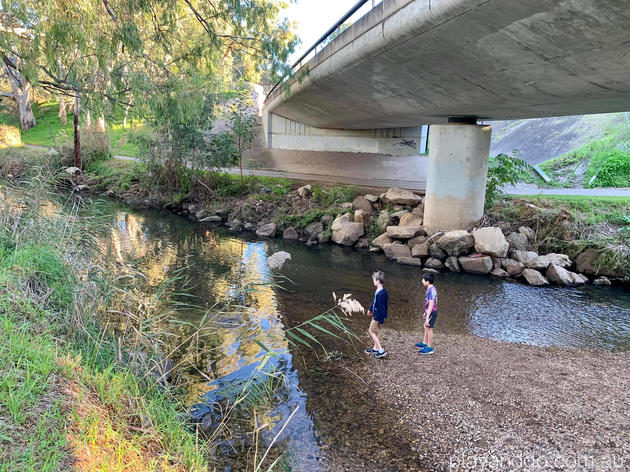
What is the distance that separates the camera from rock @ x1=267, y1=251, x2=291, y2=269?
12422 millimetres

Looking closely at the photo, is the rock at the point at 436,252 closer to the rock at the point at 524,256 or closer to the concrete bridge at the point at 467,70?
the concrete bridge at the point at 467,70

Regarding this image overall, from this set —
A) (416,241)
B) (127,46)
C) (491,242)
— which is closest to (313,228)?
(416,241)

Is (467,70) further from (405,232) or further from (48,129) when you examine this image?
(48,129)

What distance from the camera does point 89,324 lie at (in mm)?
5418

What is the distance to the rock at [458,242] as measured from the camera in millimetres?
12352

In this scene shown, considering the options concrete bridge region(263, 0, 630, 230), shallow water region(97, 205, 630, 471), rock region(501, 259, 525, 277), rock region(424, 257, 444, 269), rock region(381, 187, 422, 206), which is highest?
concrete bridge region(263, 0, 630, 230)

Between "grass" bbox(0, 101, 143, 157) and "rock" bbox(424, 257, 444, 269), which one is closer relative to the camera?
"rock" bbox(424, 257, 444, 269)

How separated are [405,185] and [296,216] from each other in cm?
516

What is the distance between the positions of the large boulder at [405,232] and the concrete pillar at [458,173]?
504 mm

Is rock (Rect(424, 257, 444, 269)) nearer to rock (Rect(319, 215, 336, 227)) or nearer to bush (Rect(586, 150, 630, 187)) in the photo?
rock (Rect(319, 215, 336, 227))

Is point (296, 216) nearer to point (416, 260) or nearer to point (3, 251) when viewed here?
point (416, 260)

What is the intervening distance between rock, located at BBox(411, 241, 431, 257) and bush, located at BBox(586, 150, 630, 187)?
8562 millimetres

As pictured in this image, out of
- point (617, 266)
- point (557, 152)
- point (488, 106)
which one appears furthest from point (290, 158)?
point (617, 266)

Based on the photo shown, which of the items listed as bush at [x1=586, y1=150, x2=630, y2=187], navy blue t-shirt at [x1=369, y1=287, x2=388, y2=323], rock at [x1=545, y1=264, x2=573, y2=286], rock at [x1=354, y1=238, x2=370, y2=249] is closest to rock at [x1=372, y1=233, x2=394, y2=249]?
rock at [x1=354, y1=238, x2=370, y2=249]
